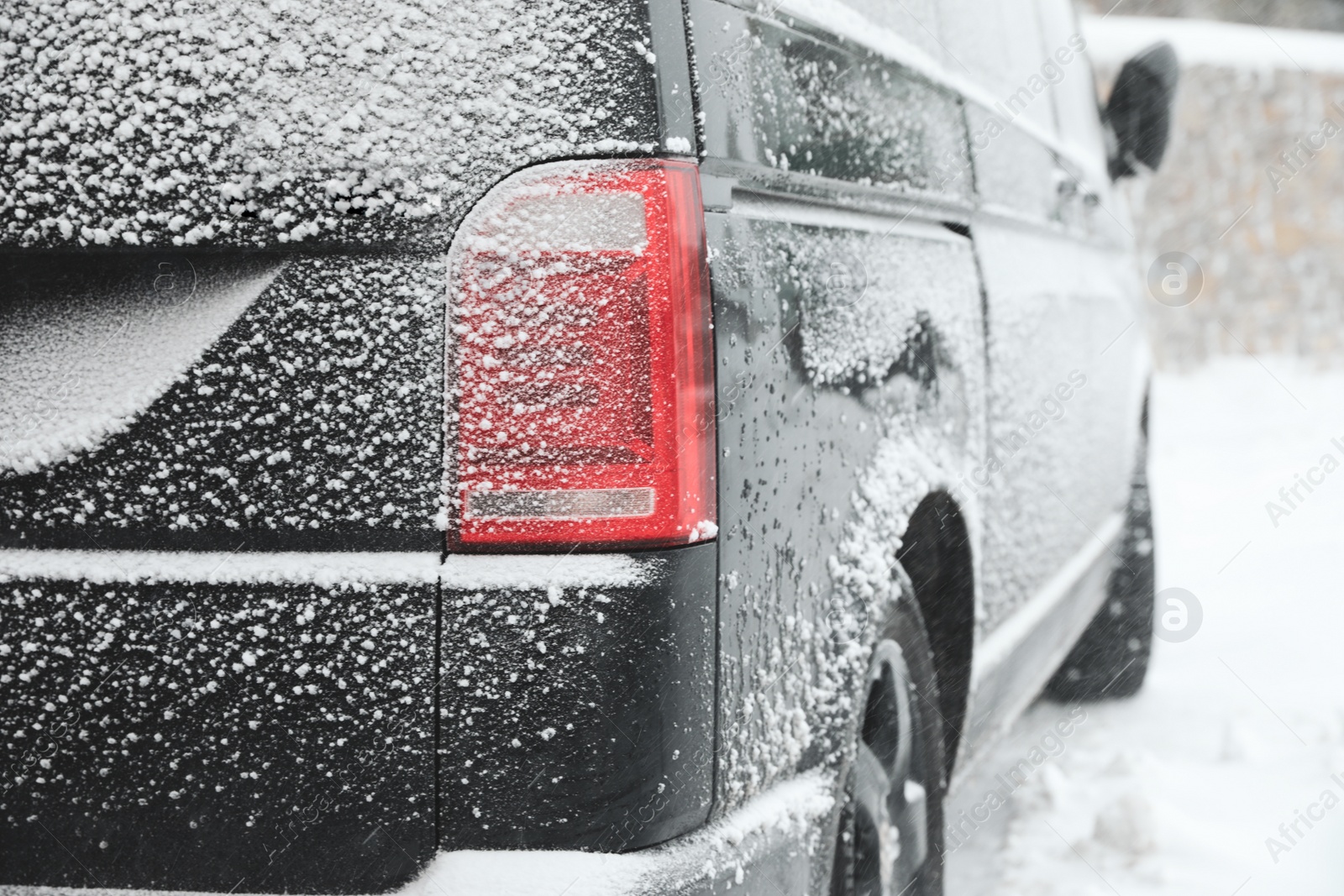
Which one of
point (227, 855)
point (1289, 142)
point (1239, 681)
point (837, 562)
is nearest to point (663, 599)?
point (837, 562)

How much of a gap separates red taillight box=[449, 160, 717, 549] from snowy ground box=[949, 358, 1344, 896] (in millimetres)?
1857

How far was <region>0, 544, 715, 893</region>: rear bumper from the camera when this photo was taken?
1.23 meters

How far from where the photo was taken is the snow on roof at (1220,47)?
12094 mm

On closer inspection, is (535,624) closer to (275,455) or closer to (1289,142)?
(275,455)

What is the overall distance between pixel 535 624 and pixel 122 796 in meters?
0.50

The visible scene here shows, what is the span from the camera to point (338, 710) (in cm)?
Answer: 125

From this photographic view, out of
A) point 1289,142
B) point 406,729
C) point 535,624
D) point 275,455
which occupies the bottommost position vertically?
point 406,729

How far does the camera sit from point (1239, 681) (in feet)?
13.3

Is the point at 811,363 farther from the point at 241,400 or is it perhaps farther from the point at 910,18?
the point at 910,18

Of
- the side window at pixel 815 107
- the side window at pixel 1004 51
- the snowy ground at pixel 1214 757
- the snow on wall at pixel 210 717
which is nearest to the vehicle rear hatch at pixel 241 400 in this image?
the snow on wall at pixel 210 717

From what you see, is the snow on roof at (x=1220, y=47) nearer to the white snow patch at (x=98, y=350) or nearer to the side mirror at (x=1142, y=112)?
the side mirror at (x=1142, y=112)

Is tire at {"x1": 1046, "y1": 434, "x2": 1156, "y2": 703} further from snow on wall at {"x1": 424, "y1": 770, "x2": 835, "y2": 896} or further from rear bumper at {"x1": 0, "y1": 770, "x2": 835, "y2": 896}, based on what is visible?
snow on wall at {"x1": 424, "y1": 770, "x2": 835, "y2": 896}

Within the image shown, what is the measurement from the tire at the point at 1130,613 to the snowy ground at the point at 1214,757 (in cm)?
9

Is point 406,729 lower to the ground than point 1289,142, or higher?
lower
